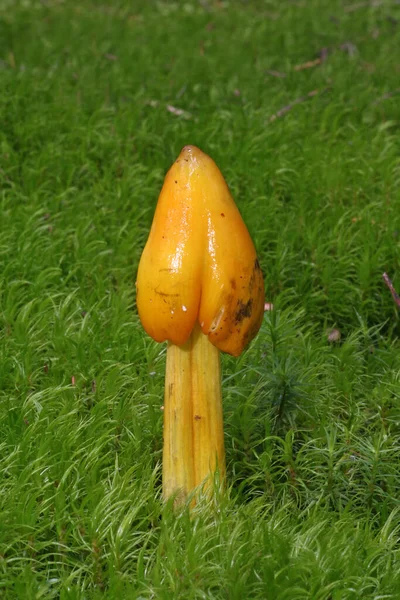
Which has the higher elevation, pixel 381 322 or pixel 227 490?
pixel 227 490

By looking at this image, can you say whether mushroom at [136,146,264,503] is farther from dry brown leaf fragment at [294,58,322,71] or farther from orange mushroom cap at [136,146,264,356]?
dry brown leaf fragment at [294,58,322,71]

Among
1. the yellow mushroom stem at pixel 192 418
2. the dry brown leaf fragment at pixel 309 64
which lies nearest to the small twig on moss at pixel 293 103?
the dry brown leaf fragment at pixel 309 64

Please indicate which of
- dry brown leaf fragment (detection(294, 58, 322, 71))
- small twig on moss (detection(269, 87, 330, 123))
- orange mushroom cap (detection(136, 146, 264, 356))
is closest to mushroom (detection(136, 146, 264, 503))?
orange mushroom cap (detection(136, 146, 264, 356))

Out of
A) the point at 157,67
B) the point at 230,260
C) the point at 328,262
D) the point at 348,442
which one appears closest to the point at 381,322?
the point at 328,262

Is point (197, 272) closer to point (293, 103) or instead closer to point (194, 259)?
point (194, 259)

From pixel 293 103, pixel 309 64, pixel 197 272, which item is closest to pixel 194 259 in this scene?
pixel 197 272

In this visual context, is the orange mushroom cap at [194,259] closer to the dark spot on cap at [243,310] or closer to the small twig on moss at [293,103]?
the dark spot on cap at [243,310]

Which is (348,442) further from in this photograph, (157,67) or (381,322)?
(157,67)
